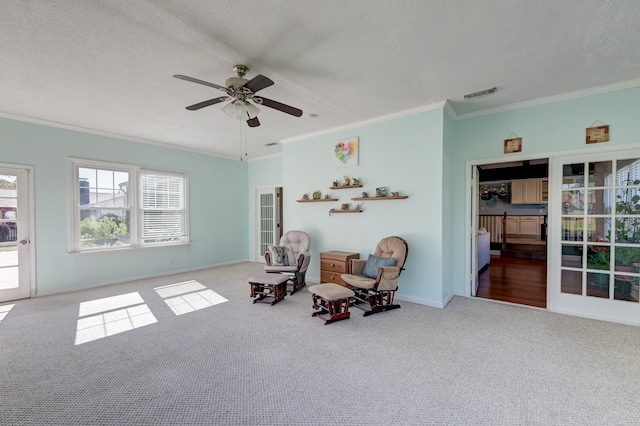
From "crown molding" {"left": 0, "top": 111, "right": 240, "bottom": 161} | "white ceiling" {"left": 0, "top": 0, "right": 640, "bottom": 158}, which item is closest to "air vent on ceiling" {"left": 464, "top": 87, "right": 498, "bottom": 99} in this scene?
"white ceiling" {"left": 0, "top": 0, "right": 640, "bottom": 158}

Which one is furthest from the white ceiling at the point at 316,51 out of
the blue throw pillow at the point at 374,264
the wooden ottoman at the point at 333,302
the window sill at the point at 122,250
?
the wooden ottoman at the point at 333,302

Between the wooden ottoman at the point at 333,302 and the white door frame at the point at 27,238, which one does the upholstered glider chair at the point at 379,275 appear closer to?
the wooden ottoman at the point at 333,302

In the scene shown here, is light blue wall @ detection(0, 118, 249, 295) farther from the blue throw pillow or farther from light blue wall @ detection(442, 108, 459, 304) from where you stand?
light blue wall @ detection(442, 108, 459, 304)

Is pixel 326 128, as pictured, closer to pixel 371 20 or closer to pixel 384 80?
pixel 384 80

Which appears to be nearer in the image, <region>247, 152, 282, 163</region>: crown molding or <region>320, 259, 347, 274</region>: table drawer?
<region>320, 259, 347, 274</region>: table drawer

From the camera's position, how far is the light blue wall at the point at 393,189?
3.90 m

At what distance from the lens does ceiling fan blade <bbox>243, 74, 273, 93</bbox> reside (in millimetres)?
2329

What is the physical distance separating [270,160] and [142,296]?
13.1 feet

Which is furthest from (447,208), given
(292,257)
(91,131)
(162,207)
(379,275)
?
(91,131)

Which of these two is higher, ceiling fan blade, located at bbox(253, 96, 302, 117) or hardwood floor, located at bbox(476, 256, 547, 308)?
ceiling fan blade, located at bbox(253, 96, 302, 117)

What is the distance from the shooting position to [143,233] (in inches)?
220

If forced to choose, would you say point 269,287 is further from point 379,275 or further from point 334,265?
point 379,275

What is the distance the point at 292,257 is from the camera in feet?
16.1

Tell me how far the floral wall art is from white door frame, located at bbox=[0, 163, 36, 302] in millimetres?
4796
